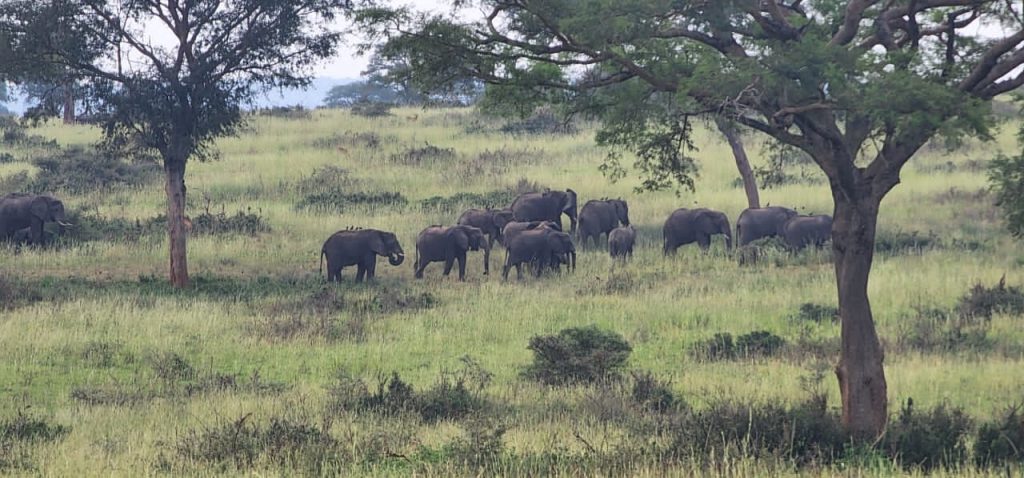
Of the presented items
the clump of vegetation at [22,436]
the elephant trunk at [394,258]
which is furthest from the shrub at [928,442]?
the elephant trunk at [394,258]

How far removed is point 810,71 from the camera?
468 inches

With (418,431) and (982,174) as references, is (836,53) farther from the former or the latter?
(982,174)

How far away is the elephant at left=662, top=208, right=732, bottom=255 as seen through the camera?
30.3 metres

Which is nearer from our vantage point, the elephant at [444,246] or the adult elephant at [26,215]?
the elephant at [444,246]

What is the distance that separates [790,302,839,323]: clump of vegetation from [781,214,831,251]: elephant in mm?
8287

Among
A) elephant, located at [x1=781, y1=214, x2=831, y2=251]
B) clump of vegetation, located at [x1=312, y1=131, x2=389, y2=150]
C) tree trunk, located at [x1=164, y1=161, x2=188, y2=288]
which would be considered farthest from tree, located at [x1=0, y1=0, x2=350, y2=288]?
clump of vegetation, located at [x1=312, y1=131, x2=389, y2=150]

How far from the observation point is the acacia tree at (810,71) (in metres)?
11.6

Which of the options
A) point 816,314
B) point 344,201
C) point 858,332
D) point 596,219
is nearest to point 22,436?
point 858,332

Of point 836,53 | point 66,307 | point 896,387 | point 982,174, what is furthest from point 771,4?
point 982,174

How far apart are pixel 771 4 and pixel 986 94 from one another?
7.60 ft

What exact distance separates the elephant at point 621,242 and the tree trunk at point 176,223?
31.5 feet

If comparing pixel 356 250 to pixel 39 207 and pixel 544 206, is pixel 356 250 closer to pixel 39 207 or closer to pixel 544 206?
pixel 544 206

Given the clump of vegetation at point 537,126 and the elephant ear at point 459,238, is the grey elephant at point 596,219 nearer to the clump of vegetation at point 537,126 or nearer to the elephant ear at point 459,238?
the elephant ear at point 459,238

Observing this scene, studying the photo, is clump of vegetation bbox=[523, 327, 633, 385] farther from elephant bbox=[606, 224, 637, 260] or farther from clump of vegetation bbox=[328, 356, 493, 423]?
elephant bbox=[606, 224, 637, 260]
